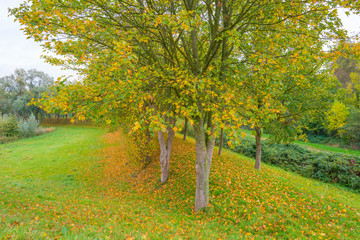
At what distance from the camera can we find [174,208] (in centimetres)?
823

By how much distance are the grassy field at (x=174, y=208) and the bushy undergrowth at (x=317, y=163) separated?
5.16 metres

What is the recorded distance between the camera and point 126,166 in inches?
621

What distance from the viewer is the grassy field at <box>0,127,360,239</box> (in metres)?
4.79

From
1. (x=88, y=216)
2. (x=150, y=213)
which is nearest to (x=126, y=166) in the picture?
(x=150, y=213)

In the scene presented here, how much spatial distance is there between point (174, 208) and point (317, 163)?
53.2ft

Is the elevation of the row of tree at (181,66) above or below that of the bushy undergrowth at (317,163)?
above

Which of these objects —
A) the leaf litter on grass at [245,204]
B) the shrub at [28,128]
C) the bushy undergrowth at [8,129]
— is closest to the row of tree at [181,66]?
the leaf litter on grass at [245,204]

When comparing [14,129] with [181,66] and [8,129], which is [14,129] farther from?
[181,66]

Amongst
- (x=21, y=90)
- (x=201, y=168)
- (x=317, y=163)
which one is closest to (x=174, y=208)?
(x=201, y=168)

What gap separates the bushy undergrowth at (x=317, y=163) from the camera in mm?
14695

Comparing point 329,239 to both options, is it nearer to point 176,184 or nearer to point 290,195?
point 290,195

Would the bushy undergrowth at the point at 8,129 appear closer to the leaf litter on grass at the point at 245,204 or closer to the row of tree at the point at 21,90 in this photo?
the row of tree at the point at 21,90

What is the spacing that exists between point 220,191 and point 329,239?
4.11 metres

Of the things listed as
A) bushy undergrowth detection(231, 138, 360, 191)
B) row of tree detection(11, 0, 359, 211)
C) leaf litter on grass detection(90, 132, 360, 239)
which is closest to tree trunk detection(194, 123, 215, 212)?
row of tree detection(11, 0, 359, 211)
